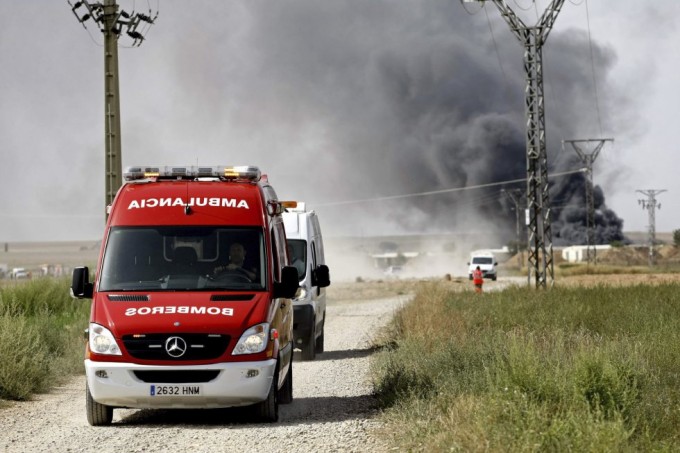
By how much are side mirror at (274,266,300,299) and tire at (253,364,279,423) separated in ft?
2.67

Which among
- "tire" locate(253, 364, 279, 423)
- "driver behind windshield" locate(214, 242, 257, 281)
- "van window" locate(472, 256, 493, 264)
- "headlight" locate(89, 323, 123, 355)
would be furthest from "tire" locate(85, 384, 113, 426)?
"van window" locate(472, 256, 493, 264)

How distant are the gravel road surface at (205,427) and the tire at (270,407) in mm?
104

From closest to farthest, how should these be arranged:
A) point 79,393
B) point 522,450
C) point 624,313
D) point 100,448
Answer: point 522,450
point 100,448
point 79,393
point 624,313

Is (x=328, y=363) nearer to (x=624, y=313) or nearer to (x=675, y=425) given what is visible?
(x=624, y=313)

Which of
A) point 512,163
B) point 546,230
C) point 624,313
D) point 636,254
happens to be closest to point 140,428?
point 624,313

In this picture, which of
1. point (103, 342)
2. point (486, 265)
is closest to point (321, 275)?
point (103, 342)

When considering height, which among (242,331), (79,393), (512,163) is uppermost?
(512,163)

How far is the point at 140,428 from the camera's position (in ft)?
36.4

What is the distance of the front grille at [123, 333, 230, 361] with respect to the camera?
10734 mm

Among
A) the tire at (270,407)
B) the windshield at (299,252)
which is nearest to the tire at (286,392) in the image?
the tire at (270,407)

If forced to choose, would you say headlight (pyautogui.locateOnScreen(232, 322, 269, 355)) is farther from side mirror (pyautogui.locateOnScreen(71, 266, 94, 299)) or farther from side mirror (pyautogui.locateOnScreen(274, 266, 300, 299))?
side mirror (pyautogui.locateOnScreen(71, 266, 94, 299))

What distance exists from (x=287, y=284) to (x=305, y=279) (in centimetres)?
737

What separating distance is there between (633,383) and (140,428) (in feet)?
16.3

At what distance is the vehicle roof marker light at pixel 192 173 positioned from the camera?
41.0 feet
